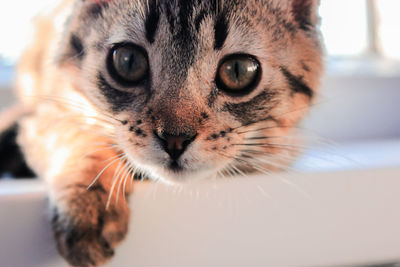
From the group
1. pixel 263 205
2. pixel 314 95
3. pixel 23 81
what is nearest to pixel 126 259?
pixel 263 205

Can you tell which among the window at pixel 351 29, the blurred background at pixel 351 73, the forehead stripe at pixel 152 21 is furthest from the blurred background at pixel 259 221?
the window at pixel 351 29

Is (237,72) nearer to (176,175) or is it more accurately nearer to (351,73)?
(176,175)

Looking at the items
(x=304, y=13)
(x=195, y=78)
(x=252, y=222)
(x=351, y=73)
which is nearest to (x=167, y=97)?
(x=195, y=78)

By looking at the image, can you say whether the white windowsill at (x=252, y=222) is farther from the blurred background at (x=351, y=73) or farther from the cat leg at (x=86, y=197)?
the blurred background at (x=351, y=73)

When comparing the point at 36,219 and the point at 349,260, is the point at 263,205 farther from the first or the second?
the point at 36,219

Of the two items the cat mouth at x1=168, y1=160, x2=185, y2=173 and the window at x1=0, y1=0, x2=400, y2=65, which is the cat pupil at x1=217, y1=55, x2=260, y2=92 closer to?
the cat mouth at x1=168, y1=160, x2=185, y2=173

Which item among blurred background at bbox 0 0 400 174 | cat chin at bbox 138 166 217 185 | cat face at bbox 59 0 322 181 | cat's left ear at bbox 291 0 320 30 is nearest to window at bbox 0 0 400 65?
blurred background at bbox 0 0 400 174
